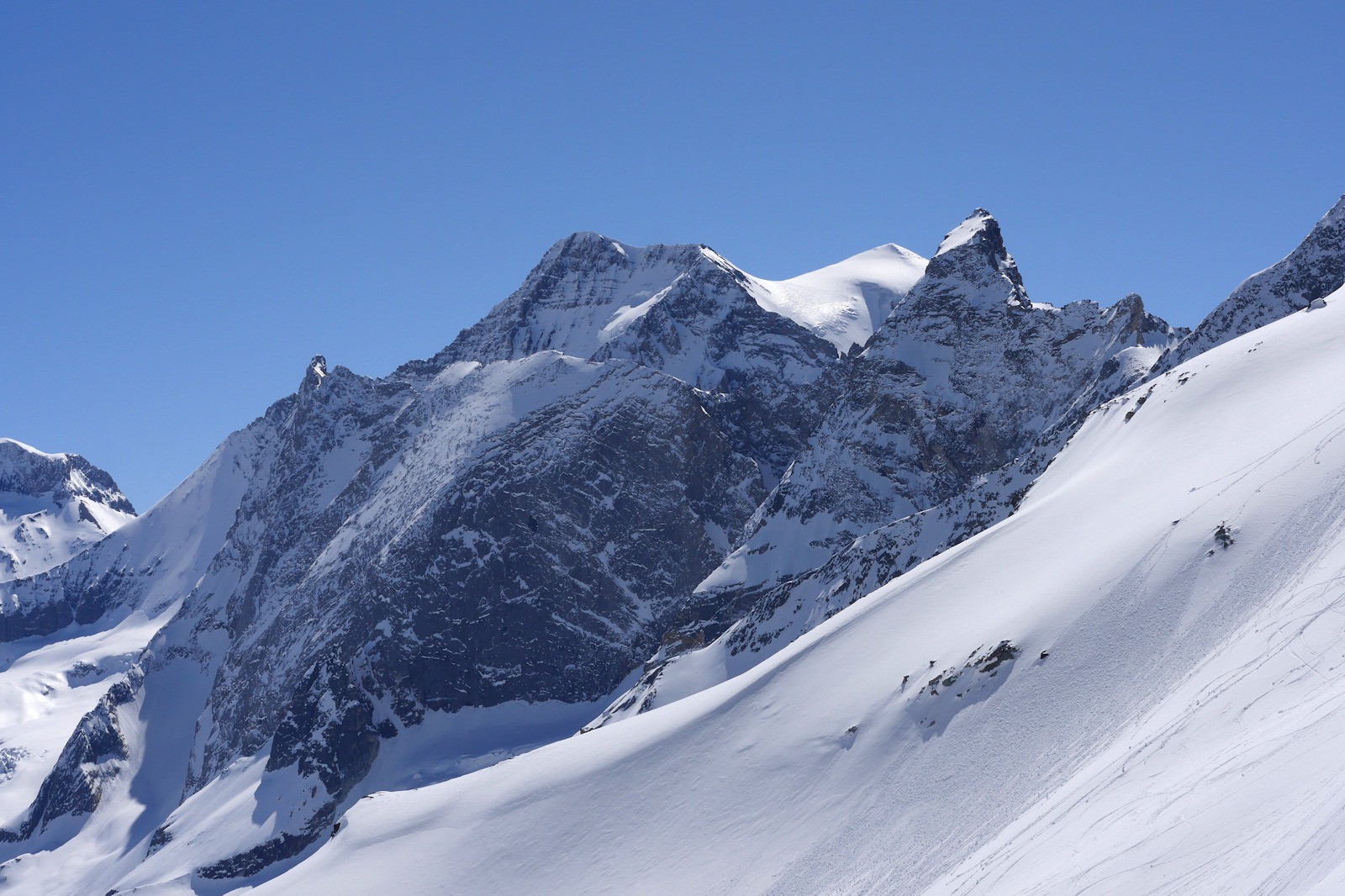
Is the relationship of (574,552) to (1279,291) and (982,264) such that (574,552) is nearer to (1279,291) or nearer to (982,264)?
(982,264)

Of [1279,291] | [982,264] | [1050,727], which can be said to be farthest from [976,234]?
[1050,727]

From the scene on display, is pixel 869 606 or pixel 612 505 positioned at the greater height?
pixel 612 505

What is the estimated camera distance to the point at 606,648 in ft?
473

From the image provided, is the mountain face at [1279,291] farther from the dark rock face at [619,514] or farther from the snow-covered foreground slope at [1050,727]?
the snow-covered foreground slope at [1050,727]

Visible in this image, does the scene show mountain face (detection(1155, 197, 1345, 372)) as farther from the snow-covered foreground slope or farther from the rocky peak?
the rocky peak

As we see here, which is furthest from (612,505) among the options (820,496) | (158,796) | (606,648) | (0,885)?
(0,885)

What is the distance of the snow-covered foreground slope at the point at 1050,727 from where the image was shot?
32.1 metres

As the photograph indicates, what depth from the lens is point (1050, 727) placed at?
4600cm

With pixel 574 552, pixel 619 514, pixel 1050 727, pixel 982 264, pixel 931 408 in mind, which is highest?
pixel 982 264

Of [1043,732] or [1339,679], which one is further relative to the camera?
[1043,732]

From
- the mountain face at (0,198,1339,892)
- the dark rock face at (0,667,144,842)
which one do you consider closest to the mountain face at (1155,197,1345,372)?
the mountain face at (0,198,1339,892)

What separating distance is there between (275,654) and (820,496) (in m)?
78.2

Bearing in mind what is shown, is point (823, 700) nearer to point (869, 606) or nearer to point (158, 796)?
point (869, 606)

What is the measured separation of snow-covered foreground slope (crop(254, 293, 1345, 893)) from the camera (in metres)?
32.1
